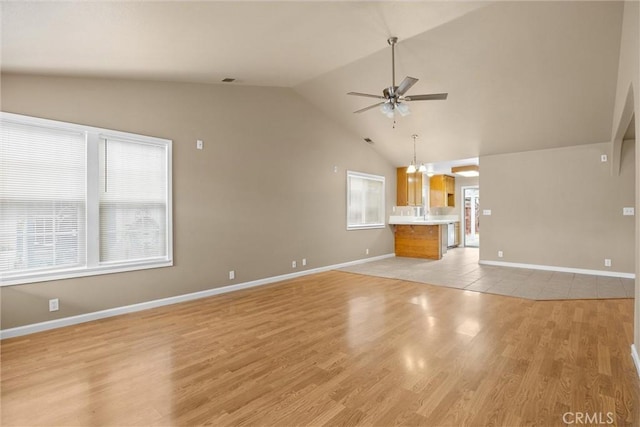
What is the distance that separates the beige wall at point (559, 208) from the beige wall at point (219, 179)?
3.40m

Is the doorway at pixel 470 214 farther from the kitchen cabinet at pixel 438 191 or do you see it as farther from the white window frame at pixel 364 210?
the white window frame at pixel 364 210

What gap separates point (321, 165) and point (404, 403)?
16.7 ft

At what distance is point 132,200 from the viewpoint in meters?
3.96

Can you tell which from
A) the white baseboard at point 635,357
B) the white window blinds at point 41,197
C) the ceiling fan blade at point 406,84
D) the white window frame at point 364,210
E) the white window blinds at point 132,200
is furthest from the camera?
the white window frame at point 364,210

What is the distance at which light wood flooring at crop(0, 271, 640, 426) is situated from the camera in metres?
1.93

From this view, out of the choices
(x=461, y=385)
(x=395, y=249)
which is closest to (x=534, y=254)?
(x=395, y=249)

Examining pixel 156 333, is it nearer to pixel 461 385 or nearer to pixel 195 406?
pixel 195 406

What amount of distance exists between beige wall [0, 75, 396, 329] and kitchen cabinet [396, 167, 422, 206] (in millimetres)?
2266

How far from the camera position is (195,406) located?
1994 millimetres

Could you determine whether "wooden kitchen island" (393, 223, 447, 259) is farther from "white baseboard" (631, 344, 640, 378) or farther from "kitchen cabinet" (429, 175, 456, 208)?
"white baseboard" (631, 344, 640, 378)

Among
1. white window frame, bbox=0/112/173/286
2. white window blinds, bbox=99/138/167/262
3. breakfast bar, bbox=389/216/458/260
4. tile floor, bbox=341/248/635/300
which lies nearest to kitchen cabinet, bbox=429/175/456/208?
breakfast bar, bbox=389/216/458/260

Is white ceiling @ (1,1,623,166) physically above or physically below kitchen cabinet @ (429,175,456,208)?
above

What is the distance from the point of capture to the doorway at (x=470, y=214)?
36.1 ft

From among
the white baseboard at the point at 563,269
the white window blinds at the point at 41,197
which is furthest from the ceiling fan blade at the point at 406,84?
the white baseboard at the point at 563,269
